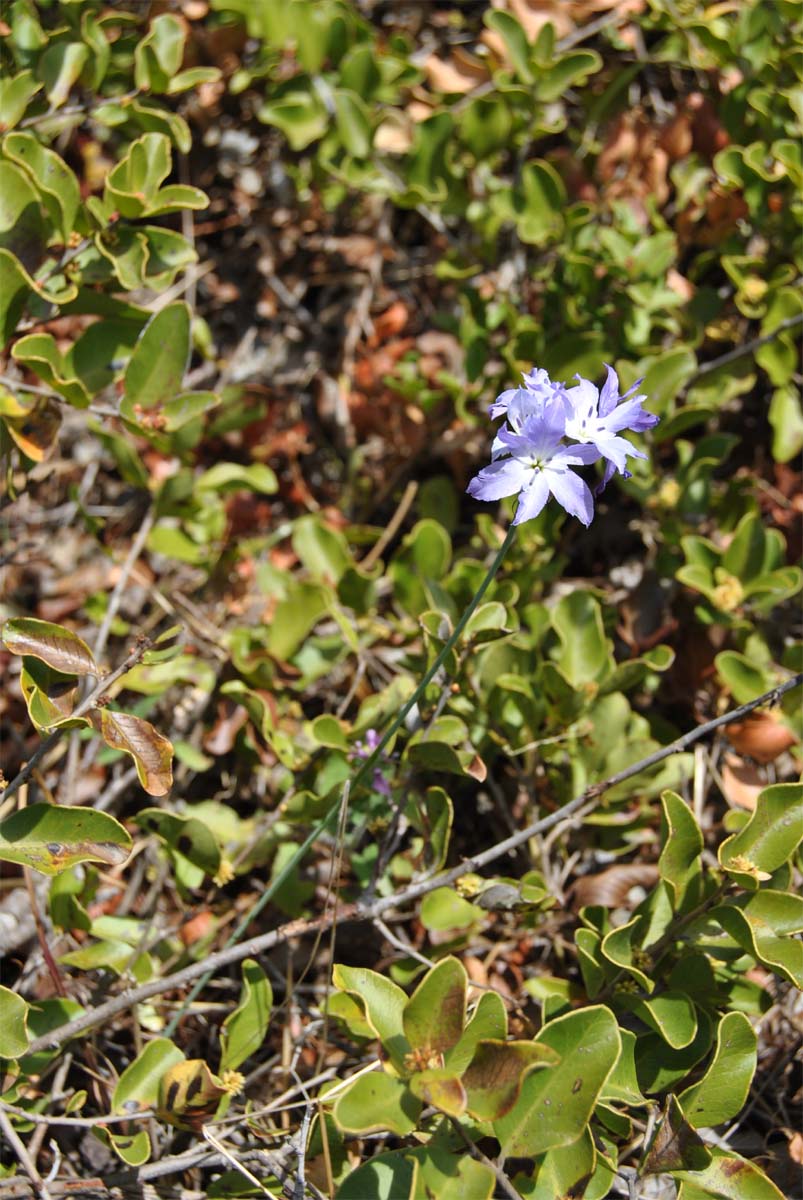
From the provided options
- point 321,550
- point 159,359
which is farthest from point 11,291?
point 321,550

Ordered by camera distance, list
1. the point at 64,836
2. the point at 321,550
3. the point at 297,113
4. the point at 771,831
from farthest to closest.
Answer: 1. the point at 297,113
2. the point at 321,550
3. the point at 771,831
4. the point at 64,836

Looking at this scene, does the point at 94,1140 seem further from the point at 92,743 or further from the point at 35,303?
the point at 35,303

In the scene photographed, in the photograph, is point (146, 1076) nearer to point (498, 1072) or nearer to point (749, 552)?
point (498, 1072)

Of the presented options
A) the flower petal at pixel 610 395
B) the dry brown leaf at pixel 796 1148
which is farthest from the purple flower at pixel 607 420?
the dry brown leaf at pixel 796 1148

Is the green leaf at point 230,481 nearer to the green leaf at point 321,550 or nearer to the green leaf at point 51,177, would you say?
the green leaf at point 321,550

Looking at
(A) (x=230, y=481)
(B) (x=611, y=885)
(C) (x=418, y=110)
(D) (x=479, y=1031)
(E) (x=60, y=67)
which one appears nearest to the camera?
(D) (x=479, y=1031)

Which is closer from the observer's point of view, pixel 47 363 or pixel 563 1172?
pixel 563 1172

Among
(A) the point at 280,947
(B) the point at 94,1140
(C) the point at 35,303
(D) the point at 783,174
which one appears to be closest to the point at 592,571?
(D) the point at 783,174
